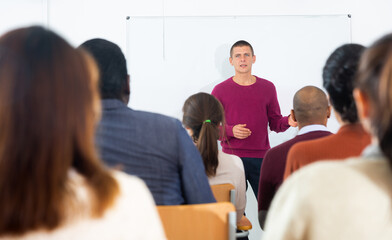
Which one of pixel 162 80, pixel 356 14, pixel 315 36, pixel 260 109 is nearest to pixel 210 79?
pixel 162 80

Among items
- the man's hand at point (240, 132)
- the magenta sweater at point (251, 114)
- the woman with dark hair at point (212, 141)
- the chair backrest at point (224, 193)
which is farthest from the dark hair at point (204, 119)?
the magenta sweater at point (251, 114)

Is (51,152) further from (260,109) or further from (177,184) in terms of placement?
(260,109)

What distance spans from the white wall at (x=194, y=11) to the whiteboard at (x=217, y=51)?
0.25 feet

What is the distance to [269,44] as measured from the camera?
408 centimetres

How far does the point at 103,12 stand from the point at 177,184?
3162 mm

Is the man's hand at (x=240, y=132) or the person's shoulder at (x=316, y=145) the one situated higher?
the person's shoulder at (x=316, y=145)

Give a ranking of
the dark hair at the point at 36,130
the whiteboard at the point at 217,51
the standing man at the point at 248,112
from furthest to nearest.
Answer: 1. the whiteboard at the point at 217,51
2. the standing man at the point at 248,112
3. the dark hair at the point at 36,130

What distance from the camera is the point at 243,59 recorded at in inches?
144

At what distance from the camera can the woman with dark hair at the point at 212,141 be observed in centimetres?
215

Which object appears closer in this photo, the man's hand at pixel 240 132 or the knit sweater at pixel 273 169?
the knit sweater at pixel 273 169

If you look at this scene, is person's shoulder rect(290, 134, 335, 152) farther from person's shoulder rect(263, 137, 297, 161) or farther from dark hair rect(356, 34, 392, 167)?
dark hair rect(356, 34, 392, 167)

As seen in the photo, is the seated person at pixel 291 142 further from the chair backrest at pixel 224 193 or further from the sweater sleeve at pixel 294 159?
the sweater sleeve at pixel 294 159

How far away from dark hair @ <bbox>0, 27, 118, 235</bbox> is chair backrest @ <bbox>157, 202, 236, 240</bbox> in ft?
1.92

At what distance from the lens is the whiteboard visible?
407 centimetres
